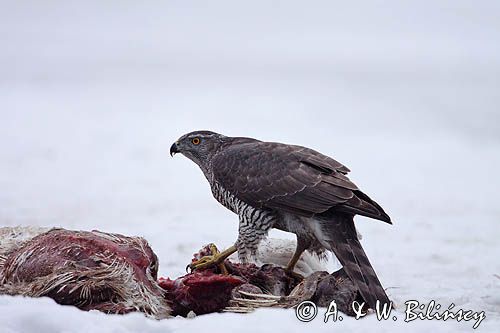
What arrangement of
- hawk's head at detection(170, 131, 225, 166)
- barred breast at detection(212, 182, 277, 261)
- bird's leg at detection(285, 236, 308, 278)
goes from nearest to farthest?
bird's leg at detection(285, 236, 308, 278), barred breast at detection(212, 182, 277, 261), hawk's head at detection(170, 131, 225, 166)

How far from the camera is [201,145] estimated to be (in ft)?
21.9

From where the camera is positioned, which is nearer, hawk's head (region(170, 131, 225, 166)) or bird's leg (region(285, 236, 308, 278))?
bird's leg (region(285, 236, 308, 278))

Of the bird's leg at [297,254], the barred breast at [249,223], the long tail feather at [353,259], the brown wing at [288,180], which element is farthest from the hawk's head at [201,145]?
the long tail feather at [353,259]

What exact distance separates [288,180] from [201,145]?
1.07 meters

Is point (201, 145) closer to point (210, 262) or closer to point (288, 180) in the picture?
point (288, 180)

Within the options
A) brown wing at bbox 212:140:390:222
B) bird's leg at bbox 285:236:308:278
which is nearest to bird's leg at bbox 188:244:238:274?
bird's leg at bbox 285:236:308:278

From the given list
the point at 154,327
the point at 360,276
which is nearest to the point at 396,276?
the point at 360,276

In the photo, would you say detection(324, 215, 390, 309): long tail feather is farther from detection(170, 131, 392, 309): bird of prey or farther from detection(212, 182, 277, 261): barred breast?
detection(212, 182, 277, 261): barred breast

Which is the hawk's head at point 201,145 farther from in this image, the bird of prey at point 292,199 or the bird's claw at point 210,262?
the bird's claw at point 210,262

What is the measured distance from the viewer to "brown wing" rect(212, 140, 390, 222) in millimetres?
5453

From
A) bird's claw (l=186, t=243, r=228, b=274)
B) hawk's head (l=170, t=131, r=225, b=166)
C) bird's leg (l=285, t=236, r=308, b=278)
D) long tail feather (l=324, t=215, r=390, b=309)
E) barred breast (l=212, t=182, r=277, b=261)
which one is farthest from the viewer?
hawk's head (l=170, t=131, r=225, b=166)

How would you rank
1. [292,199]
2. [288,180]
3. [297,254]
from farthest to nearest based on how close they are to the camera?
[288,180]
[292,199]
[297,254]

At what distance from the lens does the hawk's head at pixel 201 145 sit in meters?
6.62

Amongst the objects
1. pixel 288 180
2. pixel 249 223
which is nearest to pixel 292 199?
pixel 288 180
